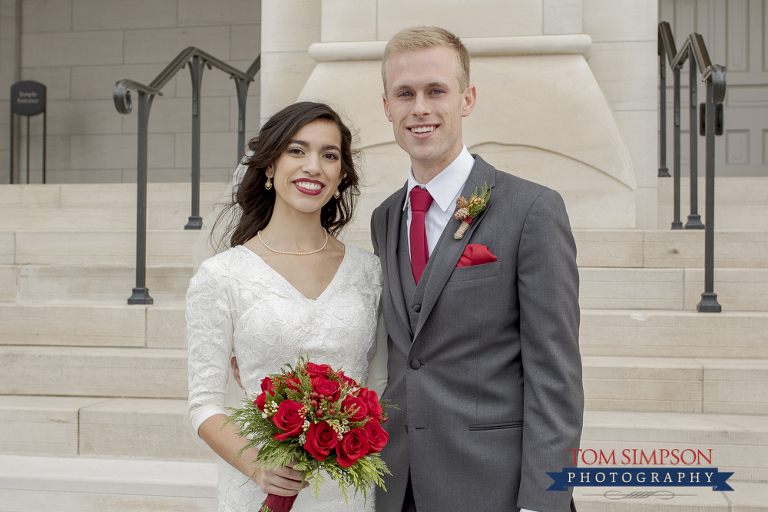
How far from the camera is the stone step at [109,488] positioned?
300 centimetres

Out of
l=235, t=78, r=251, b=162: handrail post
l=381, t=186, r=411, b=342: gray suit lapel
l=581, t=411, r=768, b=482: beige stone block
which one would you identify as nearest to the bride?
l=381, t=186, r=411, b=342: gray suit lapel

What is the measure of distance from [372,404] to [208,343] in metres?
0.59

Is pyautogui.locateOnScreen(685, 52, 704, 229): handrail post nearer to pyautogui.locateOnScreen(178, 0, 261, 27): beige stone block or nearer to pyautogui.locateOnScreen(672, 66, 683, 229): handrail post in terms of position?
pyautogui.locateOnScreen(672, 66, 683, 229): handrail post

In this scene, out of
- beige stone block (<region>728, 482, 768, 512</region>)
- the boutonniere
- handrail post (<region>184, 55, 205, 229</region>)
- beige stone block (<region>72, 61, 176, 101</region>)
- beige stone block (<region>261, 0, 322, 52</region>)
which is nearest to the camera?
the boutonniere

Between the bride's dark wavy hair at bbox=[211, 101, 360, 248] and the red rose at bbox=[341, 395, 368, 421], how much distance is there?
0.90 m

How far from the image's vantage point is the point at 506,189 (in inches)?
73.1

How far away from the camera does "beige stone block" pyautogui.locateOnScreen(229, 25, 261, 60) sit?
888 centimetres

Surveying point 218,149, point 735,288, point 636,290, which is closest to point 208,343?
point 636,290

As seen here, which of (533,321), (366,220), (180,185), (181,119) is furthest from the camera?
(181,119)

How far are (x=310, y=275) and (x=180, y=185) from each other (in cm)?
445

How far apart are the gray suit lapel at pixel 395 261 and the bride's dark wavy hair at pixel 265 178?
0.35 metres

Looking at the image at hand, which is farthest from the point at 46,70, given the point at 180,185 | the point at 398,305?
the point at 398,305

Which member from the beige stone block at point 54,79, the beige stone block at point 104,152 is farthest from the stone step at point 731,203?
the beige stone block at point 54,79

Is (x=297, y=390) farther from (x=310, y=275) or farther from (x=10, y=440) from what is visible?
(x=10, y=440)
